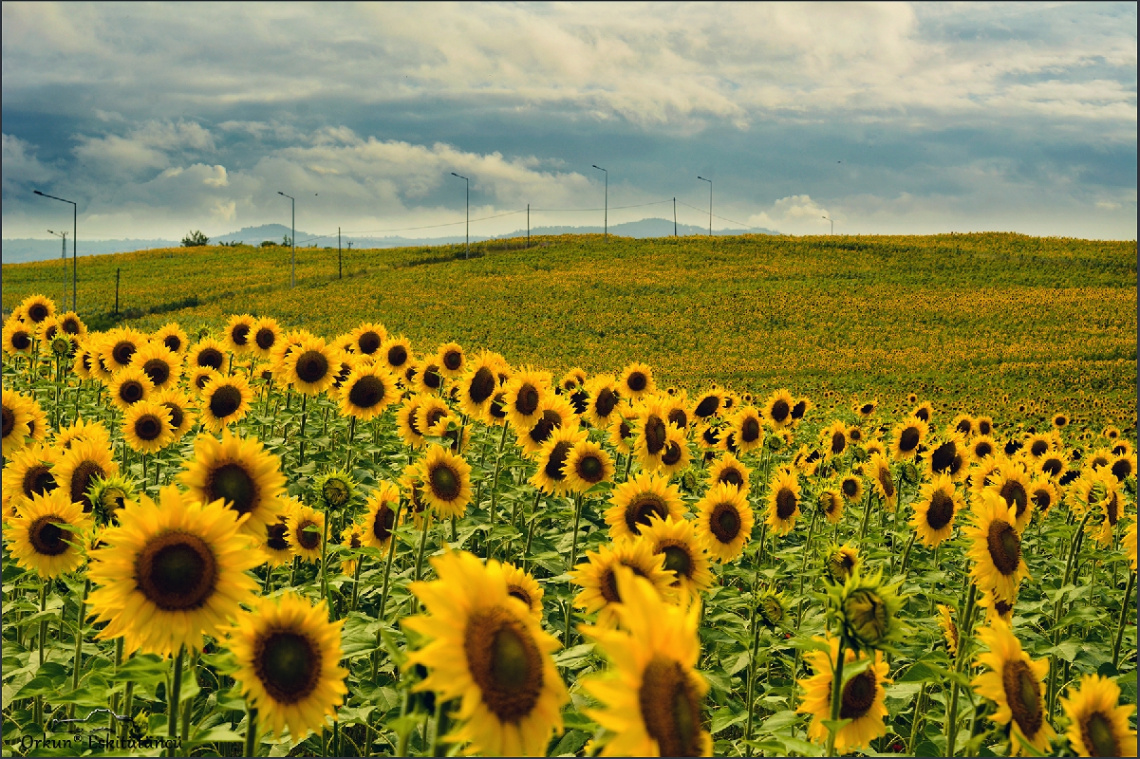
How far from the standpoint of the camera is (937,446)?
871 cm

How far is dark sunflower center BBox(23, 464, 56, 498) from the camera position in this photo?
4527 millimetres

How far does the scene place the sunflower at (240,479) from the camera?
132 inches

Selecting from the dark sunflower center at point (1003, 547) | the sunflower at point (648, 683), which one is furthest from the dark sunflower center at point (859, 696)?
the sunflower at point (648, 683)

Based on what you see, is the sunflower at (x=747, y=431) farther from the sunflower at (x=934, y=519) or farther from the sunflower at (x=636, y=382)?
the sunflower at (x=934, y=519)

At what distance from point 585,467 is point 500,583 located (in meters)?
4.30

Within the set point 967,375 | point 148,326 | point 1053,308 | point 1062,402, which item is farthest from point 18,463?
point 1053,308

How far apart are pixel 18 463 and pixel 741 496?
15.5ft

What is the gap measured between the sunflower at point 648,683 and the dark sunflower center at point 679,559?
1.98 metres

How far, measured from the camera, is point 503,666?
5.98 ft

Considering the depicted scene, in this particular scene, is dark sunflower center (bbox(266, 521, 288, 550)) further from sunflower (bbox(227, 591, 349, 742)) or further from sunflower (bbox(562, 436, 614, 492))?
sunflower (bbox(227, 591, 349, 742))

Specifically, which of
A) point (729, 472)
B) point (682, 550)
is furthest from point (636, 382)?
point (682, 550)

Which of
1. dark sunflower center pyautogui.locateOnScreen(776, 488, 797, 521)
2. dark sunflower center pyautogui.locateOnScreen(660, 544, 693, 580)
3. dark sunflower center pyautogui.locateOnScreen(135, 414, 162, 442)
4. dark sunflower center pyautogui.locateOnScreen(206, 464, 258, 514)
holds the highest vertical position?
dark sunflower center pyautogui.locateOnScreen(206, 464, 258, 514)

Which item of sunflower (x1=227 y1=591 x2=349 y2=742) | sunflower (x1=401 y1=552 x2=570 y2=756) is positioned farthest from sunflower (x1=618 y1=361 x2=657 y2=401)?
sunflower (x1=401 y1=552 x2=570 y2=756)

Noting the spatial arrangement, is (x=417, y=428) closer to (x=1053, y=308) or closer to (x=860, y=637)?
(x=860, y=637)
